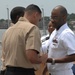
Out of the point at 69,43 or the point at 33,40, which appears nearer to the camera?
the point at 33,40

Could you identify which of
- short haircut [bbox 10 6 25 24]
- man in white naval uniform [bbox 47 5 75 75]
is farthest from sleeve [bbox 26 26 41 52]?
short haircut [bbox 10 6 25 24]

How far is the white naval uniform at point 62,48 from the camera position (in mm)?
4164

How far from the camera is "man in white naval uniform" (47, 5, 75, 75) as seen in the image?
164 inches

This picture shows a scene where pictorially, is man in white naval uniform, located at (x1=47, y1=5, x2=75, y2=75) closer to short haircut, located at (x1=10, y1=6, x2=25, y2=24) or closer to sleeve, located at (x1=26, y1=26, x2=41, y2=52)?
sleeve, located at (x1=26, y1=26, x2=41, y2=52)

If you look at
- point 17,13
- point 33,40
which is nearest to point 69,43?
point 33,40

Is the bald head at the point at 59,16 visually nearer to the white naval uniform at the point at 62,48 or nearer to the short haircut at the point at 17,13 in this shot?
the white naval uniform at the point at 62,48

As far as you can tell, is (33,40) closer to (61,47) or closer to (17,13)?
(61,47)

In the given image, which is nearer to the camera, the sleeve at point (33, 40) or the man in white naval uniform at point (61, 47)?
the sleeve at point (33, 40)

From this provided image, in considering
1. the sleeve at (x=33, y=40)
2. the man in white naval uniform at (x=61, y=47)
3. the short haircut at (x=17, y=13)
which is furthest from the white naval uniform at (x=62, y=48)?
the short haircut at (x=17, y=13)

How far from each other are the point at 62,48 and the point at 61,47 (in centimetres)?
2

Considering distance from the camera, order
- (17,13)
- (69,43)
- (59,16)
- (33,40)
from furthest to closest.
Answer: (17,13)
(59,16)
(69,43)
(33,40)

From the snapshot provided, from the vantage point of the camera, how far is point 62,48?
13.9 feet

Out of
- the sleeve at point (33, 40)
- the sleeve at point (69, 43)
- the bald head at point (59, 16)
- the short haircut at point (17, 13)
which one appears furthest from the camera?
the short haircut at point (17, 13)

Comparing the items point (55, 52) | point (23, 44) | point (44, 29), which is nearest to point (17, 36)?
point (23, 44)
